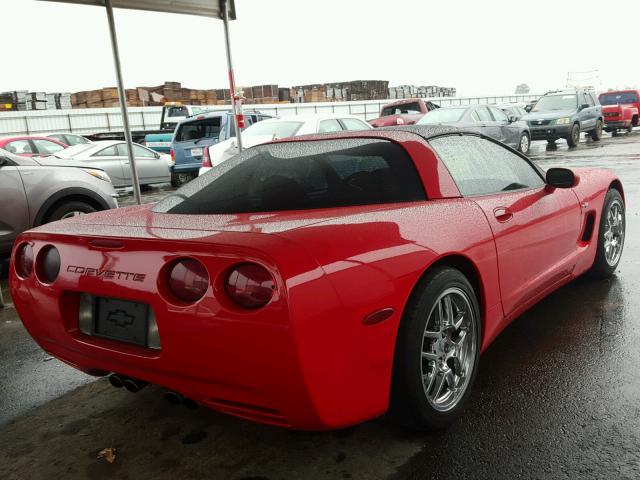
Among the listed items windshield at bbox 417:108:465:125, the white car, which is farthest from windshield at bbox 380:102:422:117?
the white car

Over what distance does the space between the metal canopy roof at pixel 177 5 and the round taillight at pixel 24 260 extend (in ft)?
13.9

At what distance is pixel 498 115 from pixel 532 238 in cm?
1316

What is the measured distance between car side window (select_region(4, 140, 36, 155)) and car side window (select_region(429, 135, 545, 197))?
439 inches

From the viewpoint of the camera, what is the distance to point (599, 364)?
2.98 m

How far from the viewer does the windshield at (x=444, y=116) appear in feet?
46.5

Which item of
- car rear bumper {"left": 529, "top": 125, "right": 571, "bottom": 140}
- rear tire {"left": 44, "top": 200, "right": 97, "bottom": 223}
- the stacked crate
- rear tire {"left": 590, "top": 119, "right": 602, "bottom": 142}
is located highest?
the stacked crate

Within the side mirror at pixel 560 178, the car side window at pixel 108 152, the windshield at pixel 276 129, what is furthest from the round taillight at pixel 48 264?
the car side window at pixel 108 152

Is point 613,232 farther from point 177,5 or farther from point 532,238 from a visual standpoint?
point 177,5

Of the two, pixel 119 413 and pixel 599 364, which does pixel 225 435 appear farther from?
pixel 599 364

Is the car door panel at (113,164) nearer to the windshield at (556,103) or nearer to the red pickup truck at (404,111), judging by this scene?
the red pickup truck at (404,111)

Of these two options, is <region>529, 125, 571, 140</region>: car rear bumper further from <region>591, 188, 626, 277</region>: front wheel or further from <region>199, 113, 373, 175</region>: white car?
<region>591, 188, 626, 277</region>: front wheel

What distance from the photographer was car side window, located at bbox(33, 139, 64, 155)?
43.0 ft

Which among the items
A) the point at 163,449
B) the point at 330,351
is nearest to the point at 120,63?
the point at 163,449

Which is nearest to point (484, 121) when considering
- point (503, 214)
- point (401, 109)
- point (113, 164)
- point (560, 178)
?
point (401, 109)
